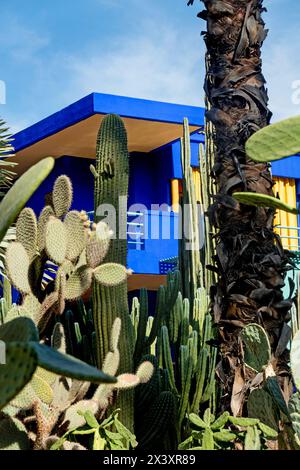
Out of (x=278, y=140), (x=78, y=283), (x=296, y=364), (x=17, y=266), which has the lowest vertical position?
(x=296, y=364)

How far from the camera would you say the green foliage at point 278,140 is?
2.24 metres

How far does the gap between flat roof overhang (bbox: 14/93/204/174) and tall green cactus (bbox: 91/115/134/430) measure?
11.4 m

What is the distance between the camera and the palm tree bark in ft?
14.2

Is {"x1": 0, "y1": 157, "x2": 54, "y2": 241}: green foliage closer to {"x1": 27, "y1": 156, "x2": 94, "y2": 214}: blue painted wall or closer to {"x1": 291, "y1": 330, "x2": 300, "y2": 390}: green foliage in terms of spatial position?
{"x1": 291, "y1": 330, "x2": 300, "y2": 390}: green foliage

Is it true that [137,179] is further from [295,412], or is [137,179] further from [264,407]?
[295,412]

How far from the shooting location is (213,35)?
479cm

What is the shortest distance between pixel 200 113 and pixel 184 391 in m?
13.4

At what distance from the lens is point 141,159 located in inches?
765

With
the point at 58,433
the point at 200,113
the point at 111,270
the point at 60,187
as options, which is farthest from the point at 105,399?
the point at 200,113

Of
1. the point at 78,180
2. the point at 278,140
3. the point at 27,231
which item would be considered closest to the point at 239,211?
the point at 27,231

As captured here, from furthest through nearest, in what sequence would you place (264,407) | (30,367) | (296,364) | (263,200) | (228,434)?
(228,434) → (264,407) → (296,364) → (263,200) → (30,367)

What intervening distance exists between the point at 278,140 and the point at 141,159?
56.6 ft

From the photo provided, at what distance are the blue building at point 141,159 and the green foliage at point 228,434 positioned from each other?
1164cm

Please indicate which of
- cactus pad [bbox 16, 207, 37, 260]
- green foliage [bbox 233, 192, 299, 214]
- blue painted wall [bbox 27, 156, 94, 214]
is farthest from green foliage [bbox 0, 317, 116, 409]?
blue painted wall [bbox 27, 156, 94, 214]
